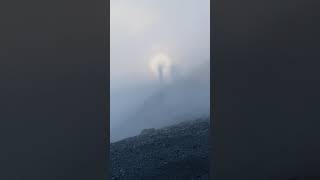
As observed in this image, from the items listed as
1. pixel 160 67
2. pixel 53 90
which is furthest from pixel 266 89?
pixel 160 67

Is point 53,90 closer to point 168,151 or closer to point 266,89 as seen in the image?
point 266,89

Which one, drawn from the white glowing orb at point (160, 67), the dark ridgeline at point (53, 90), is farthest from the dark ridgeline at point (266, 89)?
the white glowing orb at point (160, 67)

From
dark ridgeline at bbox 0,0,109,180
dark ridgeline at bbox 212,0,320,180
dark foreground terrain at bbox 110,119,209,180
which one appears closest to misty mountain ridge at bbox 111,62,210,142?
dark foreground terrain at bbox 110,119,209,180

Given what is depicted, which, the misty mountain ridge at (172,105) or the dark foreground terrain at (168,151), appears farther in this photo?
the dark foreground terrain at (168,151)

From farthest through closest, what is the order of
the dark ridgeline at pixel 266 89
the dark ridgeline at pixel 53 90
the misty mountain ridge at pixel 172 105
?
the misty mountain ridge at pixel 172 105 → the dark ridgeline at pixel 266 89 → the dark ridgeline at pixel 53 90

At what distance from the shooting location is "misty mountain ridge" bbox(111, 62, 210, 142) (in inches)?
196

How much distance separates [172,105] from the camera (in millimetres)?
5199

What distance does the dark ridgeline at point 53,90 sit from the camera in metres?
2.29

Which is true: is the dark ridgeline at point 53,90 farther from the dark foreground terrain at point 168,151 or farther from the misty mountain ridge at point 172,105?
the dark foreground terrain at point 168,151

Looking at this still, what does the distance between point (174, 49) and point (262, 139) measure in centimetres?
293

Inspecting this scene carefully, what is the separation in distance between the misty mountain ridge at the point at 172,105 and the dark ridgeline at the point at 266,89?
2.39 m

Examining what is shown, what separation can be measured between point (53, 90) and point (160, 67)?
9.38 feet

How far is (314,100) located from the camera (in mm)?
2527

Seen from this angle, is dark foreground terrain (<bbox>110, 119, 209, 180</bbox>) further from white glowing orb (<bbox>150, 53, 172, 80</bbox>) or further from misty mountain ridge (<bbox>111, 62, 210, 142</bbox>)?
white glowing orb (<bbox>150, 53, 172, 80</bbox>)
